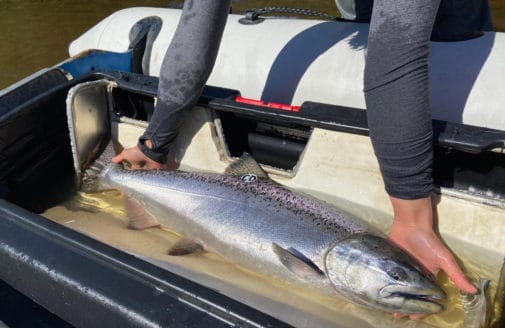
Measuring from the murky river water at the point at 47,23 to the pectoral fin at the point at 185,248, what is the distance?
3.27 metres

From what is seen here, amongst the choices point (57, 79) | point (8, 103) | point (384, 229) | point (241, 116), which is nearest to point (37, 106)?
point (8, 103)

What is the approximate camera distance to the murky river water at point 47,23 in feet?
16.3

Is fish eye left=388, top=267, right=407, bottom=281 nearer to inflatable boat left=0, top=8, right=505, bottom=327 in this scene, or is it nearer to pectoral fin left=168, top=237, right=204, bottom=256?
inflatable boat left=0, top=8, right=505, bottom=327

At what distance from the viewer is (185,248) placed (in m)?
1.90

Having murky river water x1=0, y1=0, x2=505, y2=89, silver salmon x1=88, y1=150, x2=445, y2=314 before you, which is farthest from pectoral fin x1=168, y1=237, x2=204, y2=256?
murky river water x1=0, y1=0, x2=505, y2=89

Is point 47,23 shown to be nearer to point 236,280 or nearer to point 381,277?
point 236,280

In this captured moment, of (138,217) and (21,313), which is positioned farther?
(138,217)

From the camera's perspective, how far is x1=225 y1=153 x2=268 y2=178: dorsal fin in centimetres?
202

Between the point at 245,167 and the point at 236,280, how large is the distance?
48cm

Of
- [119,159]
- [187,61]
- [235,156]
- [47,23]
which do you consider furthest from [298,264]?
[47,23]

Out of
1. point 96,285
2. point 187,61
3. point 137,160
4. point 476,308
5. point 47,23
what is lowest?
point 47,23

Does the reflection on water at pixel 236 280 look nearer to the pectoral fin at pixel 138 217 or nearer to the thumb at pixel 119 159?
the pectoral fin at pixel 138 217

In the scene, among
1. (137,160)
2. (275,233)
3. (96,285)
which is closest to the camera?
(96,285)

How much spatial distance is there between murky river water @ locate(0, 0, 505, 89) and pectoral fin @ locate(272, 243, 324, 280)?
369 cm
